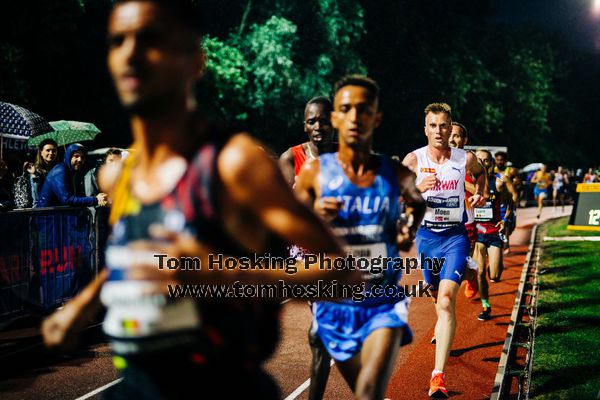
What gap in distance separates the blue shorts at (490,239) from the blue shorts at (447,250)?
3932 millimetres

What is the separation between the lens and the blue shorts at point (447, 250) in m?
5.96

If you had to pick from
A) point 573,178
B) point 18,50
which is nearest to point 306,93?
point 18,50

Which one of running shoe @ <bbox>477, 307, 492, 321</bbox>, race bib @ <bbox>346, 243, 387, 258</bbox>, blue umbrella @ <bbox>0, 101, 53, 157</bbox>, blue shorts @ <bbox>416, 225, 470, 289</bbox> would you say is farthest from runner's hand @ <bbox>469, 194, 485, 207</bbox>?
blue umbrella @ <bbox>0, 101, 53, 157</bbox>

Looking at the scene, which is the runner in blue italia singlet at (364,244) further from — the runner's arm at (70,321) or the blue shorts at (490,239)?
the blue shorts at (490,239)

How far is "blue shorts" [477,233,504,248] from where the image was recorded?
1013 centimetres

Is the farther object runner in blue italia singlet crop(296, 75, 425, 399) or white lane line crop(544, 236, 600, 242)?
white lane line crop(544, 236, 600, 242)

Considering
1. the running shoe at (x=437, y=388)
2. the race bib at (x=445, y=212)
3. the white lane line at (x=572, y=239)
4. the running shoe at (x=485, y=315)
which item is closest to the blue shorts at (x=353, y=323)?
the running shoe at (x=437, y=388)

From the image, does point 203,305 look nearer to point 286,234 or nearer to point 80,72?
point 286,234

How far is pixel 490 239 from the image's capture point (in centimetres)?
1016

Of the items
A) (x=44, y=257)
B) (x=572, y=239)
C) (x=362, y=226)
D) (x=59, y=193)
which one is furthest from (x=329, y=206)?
(x=572, y=239)

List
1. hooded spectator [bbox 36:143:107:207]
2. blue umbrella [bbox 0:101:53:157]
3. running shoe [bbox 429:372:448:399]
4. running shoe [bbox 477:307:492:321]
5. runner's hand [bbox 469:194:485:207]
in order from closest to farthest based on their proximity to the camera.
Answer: running shoe [bbox 429:372:448:399] → runner's hand [bbox 469:194:485:207] → running shoe [bbox 477:307:492:321] → hooded spectator [bbox 36:143:107:207] → blue umbrella [bbox 0:101:53:157]

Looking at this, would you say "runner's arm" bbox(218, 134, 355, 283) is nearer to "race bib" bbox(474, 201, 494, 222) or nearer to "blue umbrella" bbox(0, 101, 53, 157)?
"race bib" bbox(474, 201, 494, 222)

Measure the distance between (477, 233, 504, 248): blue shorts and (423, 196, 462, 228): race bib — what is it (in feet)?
13.5

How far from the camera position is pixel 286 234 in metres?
1.77
